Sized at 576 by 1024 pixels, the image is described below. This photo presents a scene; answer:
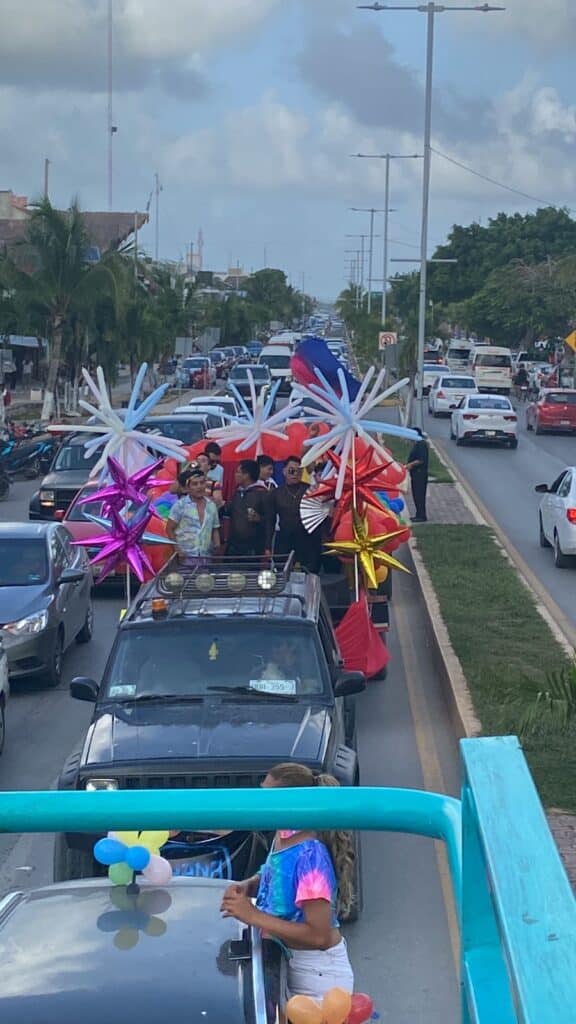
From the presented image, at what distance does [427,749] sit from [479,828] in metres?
9.49

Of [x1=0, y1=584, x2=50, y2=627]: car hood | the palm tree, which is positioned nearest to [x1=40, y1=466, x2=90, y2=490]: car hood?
[x1=0, y1=584, x2=50, y2=627]: car hood

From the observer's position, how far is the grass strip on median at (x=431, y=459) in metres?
32.0

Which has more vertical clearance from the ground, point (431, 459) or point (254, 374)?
point (254, 374)

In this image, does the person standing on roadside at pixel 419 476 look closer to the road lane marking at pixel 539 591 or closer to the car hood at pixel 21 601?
the road lane marking at pixel 539 591

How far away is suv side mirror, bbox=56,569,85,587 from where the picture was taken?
14016 mm

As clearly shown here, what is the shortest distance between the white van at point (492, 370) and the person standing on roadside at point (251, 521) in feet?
148

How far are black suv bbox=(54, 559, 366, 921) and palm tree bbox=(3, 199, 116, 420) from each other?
3692 cm

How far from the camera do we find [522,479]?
3362 cm

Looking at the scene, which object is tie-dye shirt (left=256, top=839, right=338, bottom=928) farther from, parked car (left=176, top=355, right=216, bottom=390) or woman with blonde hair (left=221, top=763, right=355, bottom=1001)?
parked car (left=176, top=355, right=216, bottom=390)

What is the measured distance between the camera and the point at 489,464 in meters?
37.1

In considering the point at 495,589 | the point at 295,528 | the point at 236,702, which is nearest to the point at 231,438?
the point at 295,528

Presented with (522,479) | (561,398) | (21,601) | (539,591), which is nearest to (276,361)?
(561,398)

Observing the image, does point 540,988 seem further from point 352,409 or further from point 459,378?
point 459,378

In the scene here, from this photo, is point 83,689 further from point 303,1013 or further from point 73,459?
point 73,459
